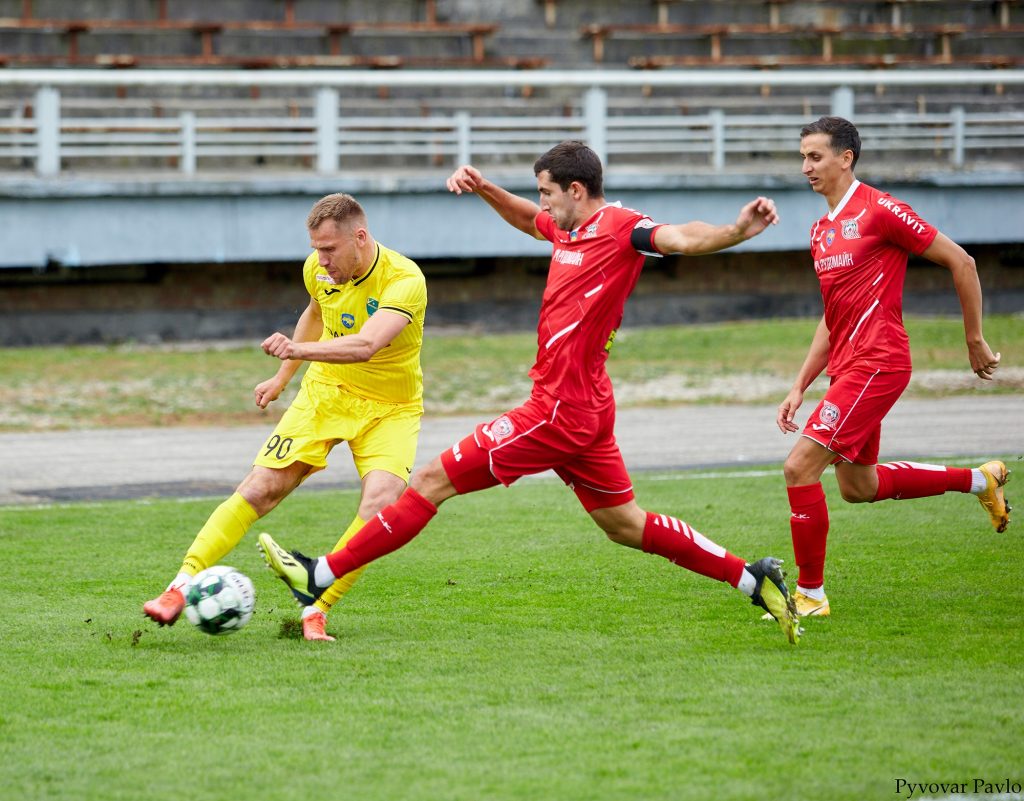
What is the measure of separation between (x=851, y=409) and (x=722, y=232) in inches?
69.1

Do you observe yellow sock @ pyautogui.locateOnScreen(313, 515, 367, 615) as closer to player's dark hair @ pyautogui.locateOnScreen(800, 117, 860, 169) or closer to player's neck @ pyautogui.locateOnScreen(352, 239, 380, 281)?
player's neck @ pyautogui.locateOnScreen(352, 239, 380, 281)

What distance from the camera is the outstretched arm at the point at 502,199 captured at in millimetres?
6727

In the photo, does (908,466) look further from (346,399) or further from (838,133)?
(346,399)

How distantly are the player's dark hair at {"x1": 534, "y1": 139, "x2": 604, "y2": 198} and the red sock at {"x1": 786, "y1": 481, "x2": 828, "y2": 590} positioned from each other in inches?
72.8

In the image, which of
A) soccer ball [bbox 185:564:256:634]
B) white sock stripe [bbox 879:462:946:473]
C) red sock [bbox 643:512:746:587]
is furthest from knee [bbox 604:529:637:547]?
white sock stripe [bbox 879:462:946:473]

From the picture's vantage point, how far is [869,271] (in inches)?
272

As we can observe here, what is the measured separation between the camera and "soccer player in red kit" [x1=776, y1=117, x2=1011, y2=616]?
269 inches

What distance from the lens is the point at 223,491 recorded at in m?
11.6

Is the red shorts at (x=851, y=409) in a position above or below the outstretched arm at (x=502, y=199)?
below

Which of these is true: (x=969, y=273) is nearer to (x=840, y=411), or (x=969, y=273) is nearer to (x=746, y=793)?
(x=840, y=411)

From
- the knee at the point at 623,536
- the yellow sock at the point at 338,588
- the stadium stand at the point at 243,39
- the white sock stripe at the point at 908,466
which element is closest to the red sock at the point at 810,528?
the white sock stripe at the point at 908,466

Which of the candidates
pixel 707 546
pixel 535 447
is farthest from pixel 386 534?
pixel 707 546

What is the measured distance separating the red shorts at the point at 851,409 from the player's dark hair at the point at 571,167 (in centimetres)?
162

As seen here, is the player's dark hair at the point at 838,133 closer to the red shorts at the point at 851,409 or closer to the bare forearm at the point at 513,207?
the red shorts at the point at 851,409
